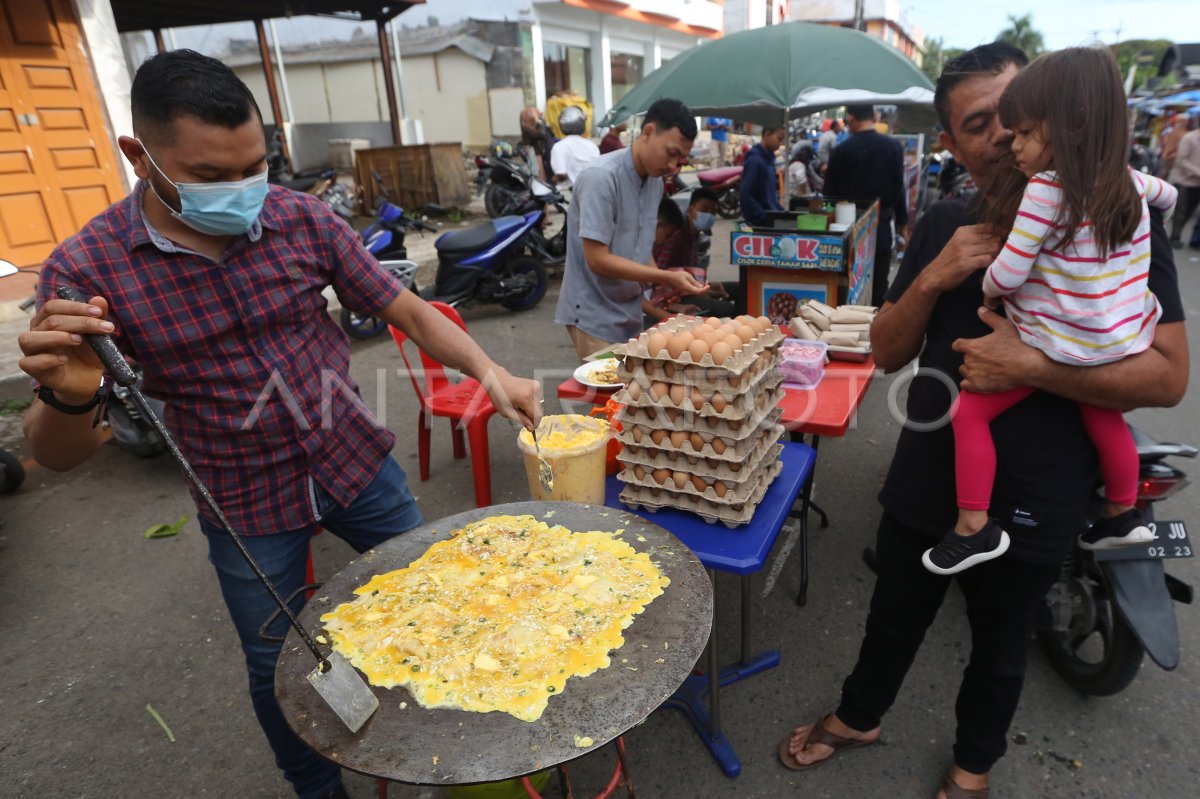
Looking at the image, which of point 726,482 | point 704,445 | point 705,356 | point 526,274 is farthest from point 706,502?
point 526,274

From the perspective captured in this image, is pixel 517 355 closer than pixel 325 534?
No

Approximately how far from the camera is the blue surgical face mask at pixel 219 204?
60.5 inches

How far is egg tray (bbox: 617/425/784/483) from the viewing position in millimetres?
1961

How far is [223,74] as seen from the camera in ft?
5.12

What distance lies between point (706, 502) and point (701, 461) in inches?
5.8

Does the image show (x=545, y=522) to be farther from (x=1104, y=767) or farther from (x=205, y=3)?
(x=205, y=3)

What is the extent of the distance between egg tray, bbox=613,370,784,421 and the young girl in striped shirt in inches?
21.1

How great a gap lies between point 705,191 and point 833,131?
33.8 feet

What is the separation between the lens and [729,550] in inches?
76.4

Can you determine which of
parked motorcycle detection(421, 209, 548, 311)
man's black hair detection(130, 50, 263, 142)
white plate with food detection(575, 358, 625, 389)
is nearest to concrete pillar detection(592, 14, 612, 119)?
parked motorcycle detection(421, 209, 548, 311)

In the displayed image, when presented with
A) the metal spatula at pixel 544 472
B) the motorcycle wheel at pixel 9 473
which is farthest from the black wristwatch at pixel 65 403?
the motorcycle wheel at pixel 9 473

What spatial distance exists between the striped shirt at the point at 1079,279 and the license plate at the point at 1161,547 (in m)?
1.08

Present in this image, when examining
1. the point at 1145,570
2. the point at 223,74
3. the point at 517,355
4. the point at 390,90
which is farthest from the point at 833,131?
the point at 223,74

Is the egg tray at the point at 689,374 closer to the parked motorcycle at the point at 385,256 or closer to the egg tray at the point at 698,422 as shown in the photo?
the egg tray at the point at 698,422
